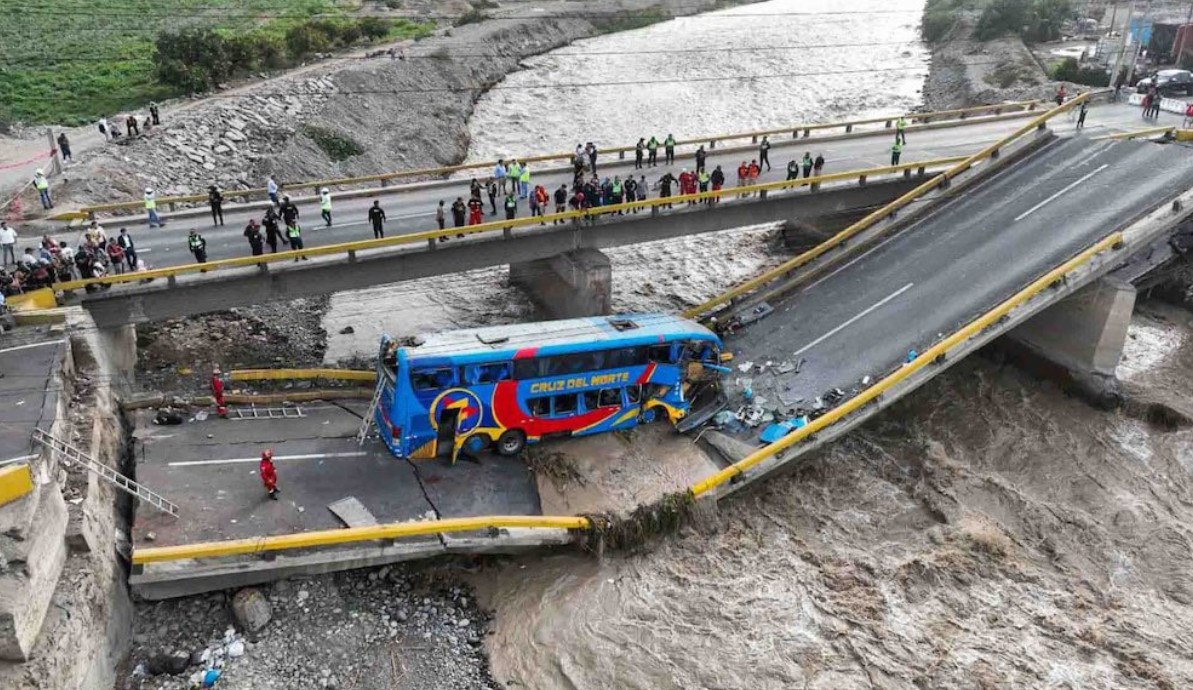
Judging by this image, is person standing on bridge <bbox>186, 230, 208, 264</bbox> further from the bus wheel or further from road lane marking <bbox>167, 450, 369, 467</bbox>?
the bus wheel

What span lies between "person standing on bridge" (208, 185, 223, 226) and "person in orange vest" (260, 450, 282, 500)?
11.9 metres

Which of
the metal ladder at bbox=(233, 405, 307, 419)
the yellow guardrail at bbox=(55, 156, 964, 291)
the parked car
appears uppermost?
the parked car

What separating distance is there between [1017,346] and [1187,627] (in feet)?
37.7

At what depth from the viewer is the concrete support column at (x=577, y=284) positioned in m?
28.9

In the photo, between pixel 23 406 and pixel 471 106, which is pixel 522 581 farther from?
pixel 471 106

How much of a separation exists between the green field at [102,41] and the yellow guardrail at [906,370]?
4165 cm

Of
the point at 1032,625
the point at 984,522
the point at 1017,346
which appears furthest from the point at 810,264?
the point at 1032,625

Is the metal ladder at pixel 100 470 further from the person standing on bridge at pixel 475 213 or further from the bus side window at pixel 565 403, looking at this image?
the person standing on bridge at pixel 475 213

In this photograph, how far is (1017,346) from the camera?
2848 centimetres

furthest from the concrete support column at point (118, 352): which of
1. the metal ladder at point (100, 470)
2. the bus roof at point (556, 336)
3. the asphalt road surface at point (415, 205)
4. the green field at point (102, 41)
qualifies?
the green field at point (102, 41)

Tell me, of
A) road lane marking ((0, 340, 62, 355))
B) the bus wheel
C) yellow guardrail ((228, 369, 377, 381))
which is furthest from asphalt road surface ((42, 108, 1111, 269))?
the bus wheel

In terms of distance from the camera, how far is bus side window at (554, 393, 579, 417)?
69.2 feet

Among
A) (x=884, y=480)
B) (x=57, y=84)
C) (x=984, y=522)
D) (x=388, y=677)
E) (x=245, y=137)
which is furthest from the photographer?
(x=57, y=84)

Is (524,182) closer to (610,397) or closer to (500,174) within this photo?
(500,174)
